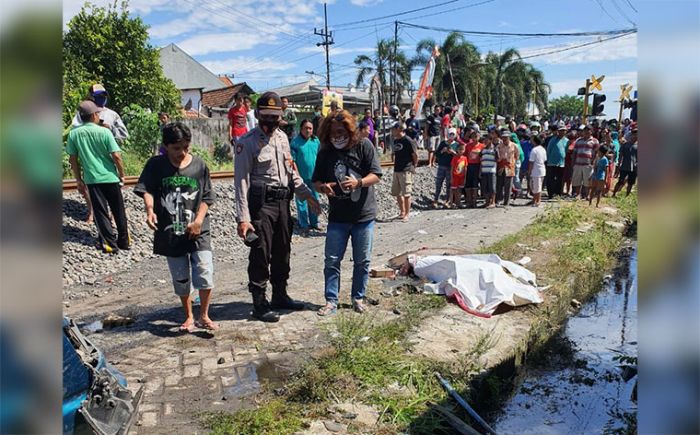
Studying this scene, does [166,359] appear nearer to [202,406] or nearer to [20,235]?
[202,406]

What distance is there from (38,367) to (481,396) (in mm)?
3658

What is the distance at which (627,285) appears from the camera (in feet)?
24.6

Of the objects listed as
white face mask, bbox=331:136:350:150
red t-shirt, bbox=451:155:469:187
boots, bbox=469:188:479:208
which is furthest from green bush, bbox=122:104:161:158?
white face mask, bbox=331:136:350:150

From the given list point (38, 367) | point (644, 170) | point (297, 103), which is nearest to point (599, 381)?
point (644, 170)

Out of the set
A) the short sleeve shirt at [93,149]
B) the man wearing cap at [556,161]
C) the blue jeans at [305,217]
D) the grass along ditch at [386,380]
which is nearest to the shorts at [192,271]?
the grass along ditch at [386,380]

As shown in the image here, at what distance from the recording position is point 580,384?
4598 millimetres

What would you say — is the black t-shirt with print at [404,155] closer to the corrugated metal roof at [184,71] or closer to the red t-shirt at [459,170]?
the red t-shirt at [459,170]

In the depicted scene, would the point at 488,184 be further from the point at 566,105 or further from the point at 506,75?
the point at 566,105

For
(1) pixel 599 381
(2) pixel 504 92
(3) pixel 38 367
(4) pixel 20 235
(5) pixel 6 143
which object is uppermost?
(2) pixel 504 92

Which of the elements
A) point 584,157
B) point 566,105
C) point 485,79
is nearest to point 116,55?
point 584,157

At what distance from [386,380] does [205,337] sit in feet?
5.36

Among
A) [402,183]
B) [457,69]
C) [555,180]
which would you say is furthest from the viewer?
[457,69]

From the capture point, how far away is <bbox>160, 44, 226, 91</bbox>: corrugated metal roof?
4641 centimetres

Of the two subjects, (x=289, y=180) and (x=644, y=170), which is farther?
(x=289, y=180)
